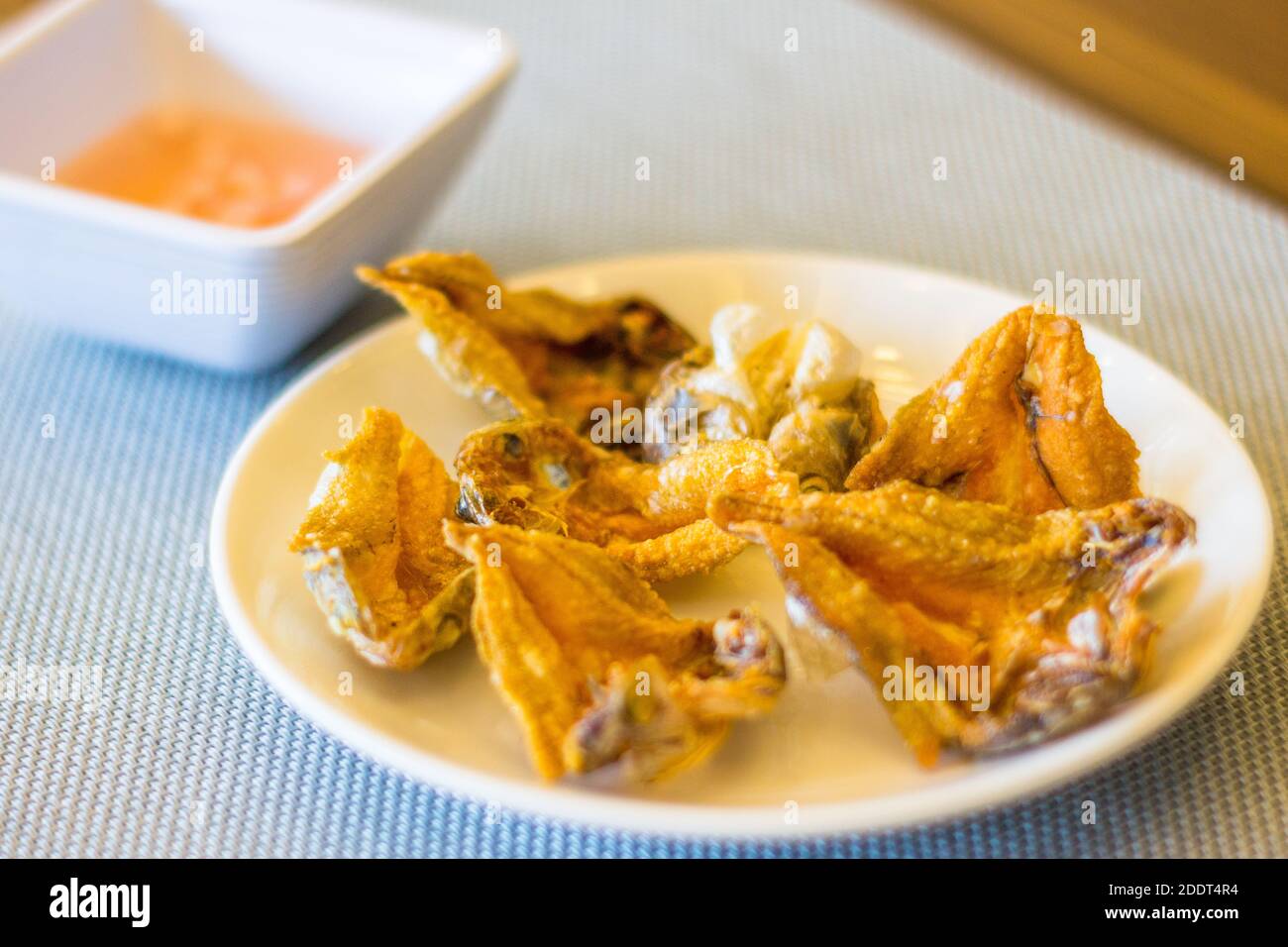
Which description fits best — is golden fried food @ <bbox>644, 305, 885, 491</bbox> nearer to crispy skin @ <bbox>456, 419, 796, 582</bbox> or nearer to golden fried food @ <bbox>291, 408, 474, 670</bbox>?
crispy skin @ <bbox>456, 419, 796, 582</bbox>

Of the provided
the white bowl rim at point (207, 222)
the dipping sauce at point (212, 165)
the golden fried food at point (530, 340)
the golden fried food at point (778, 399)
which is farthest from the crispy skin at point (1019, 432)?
the dipping sauce at point (212, 165)

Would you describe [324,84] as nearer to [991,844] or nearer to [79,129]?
[79,129]

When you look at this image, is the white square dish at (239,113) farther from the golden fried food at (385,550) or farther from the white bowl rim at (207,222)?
the golden fried food at (385,550)

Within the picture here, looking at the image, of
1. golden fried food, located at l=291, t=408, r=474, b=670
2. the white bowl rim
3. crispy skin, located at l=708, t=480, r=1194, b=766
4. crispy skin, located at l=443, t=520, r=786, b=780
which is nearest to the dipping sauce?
the white bowl rim

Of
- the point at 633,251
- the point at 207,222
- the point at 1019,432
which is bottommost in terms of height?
the point at 633,251

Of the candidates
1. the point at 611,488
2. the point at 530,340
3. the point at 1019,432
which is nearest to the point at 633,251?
the point at 530,340

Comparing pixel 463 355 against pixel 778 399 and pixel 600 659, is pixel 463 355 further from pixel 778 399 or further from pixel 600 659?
pixel 600 659
